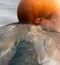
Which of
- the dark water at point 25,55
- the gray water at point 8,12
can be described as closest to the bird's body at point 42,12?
the dark water at point 25,55

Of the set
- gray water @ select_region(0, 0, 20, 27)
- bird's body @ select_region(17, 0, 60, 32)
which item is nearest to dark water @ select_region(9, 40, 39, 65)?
bird's body @ select_region(17, 0, 60, 32)

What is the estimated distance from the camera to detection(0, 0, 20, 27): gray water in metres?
3.89

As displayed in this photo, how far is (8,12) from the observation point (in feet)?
14.0

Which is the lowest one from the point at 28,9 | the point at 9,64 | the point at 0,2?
the point at 0,2

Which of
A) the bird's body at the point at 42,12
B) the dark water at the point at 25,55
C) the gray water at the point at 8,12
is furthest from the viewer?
the gray water at the point at 8,12

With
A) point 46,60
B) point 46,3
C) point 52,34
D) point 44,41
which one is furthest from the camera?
point 46,3

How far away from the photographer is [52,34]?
6.66 ft

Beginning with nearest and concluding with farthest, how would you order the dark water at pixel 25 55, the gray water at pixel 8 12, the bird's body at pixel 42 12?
the dark water at pixel 25 55 < the bird's body at pixel 42 12 < the gray water at pixel 8 12

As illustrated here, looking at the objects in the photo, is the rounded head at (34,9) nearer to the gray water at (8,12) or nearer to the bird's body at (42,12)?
the bird's body at (42,12)

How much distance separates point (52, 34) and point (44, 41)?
0.49ft

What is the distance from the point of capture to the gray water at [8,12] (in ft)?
12.8

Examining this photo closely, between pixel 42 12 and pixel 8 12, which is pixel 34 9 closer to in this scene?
A: pixel 42 12

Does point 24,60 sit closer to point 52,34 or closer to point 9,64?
point 9,64

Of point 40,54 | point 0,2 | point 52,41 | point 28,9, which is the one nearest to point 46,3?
point 28,9
